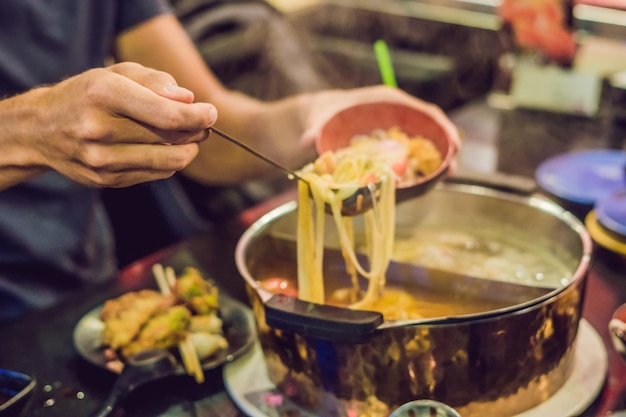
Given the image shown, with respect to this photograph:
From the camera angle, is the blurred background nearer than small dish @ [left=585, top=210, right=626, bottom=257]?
No

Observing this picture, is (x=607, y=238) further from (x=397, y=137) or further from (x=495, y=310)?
(x=495, y=310)

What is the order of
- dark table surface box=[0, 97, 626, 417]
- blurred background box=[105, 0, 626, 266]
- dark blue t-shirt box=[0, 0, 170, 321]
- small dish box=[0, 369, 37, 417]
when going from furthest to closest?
1. blurred background box=[105, 0, 626, 266]
2. dark blue t-shirt box=[0, 0, 170, 321]
3. dark table surface box=[0, 97, 626, 417]
4. small dish box=[0, 369, 37, 417]

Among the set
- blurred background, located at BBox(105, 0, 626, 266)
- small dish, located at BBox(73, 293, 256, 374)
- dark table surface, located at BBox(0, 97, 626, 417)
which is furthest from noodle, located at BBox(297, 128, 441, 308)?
blurred background, located at BBox(105, 0, 626, 266)

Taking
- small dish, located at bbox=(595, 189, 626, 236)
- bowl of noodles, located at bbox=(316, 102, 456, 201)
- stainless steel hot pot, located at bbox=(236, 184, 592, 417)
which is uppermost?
bowl of noodles, located at bbox=(316, 102, 456, 201)

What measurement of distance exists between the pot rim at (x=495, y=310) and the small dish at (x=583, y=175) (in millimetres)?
268

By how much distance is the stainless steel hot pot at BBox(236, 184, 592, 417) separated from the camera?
1177 millimetres

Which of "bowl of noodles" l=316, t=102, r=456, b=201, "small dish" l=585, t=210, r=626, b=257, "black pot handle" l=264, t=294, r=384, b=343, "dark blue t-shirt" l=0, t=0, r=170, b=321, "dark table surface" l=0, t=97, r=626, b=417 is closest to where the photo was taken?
"black pot handle" l=264, t=294, r=384, b=343

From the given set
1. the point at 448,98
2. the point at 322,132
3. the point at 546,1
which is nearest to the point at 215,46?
the point at 448,98

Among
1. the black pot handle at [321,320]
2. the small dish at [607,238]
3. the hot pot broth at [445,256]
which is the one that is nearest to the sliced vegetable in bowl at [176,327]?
the hot pot broth at [445,256]

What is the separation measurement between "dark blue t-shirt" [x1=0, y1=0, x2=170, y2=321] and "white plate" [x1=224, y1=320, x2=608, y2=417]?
2.77 feet

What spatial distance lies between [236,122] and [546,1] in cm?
117

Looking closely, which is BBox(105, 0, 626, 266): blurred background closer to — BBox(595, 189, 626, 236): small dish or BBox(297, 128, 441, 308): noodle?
BBox(595, 189, 626, 236): small dish

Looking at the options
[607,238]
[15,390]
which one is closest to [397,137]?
[607,238]

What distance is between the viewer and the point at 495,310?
1.20 meters
